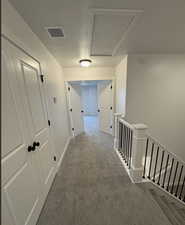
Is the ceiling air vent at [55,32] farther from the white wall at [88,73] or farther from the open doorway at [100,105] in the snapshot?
the open doorway at [100,105]

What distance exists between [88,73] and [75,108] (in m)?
1.35

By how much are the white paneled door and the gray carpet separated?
9.8 inches

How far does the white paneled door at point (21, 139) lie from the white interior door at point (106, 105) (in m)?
2.61

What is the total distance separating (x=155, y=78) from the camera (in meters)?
2.63

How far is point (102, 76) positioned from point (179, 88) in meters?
2.16

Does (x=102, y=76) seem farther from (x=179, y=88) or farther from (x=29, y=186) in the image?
(x=29, y=186)

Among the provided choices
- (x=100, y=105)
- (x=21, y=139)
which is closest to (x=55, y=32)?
(x=21, y=139)

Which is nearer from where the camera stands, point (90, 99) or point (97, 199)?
point (97, 199)

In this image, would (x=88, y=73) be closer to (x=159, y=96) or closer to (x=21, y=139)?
(x=159, y=96)

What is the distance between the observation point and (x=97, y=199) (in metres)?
1.51

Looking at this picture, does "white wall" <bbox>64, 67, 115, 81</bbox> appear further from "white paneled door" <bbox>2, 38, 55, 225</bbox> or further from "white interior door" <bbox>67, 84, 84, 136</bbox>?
"white paneled door" <bbox>2, 38, 55, 225</bbox>

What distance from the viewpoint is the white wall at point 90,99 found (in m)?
7.54

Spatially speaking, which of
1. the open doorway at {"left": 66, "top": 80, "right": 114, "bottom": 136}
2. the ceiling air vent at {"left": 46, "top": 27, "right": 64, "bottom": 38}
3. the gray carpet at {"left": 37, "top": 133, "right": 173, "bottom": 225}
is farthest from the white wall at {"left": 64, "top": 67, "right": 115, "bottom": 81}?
the gray carpet at {"left": 37, "top": 133, "right": 173, "bottom": 225}

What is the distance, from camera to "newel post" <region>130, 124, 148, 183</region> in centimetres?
164
